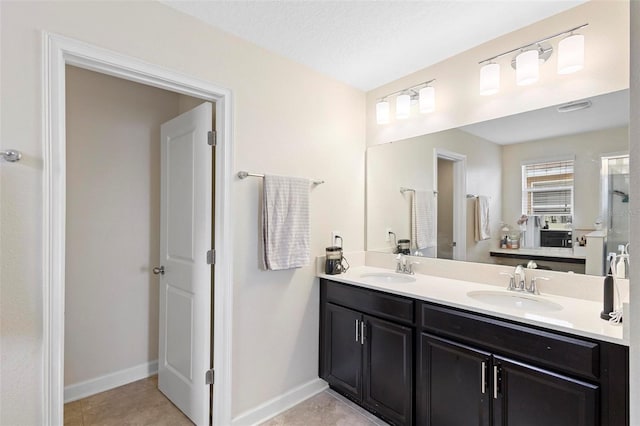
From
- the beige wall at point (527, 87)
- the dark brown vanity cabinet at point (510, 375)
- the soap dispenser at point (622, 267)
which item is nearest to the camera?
the dark brown vanity cabinet at point (510, 375)

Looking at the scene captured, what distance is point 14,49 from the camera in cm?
135

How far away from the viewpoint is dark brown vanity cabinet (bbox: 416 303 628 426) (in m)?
1.29

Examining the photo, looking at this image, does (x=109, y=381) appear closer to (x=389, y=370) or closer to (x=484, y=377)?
(x=389, y=370)

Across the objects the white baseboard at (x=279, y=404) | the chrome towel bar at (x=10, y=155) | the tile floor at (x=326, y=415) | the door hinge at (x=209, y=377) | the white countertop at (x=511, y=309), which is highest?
the chrome towel bar at (x=10, y=155)

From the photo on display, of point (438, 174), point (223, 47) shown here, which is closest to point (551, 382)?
point (438, 174)

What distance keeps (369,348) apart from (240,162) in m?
1.46

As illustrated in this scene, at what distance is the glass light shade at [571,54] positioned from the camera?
67.3 inches

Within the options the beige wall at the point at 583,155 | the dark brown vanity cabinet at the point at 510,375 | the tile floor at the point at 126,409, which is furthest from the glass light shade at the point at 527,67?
the tile floor at the point at 126,409

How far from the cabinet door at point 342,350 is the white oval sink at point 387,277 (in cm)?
32

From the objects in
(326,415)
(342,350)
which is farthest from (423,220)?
(326,415)

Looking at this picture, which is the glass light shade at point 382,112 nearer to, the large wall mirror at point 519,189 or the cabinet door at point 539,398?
the large wall mirror at point 519,189

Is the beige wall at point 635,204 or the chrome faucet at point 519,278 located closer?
the beige wall at point 635,204

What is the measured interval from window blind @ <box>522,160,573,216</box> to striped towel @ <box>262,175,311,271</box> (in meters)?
1.39

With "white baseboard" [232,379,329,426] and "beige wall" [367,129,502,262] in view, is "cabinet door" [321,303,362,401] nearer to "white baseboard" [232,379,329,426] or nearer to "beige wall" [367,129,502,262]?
"white baseboard" [232,379,329,426]
